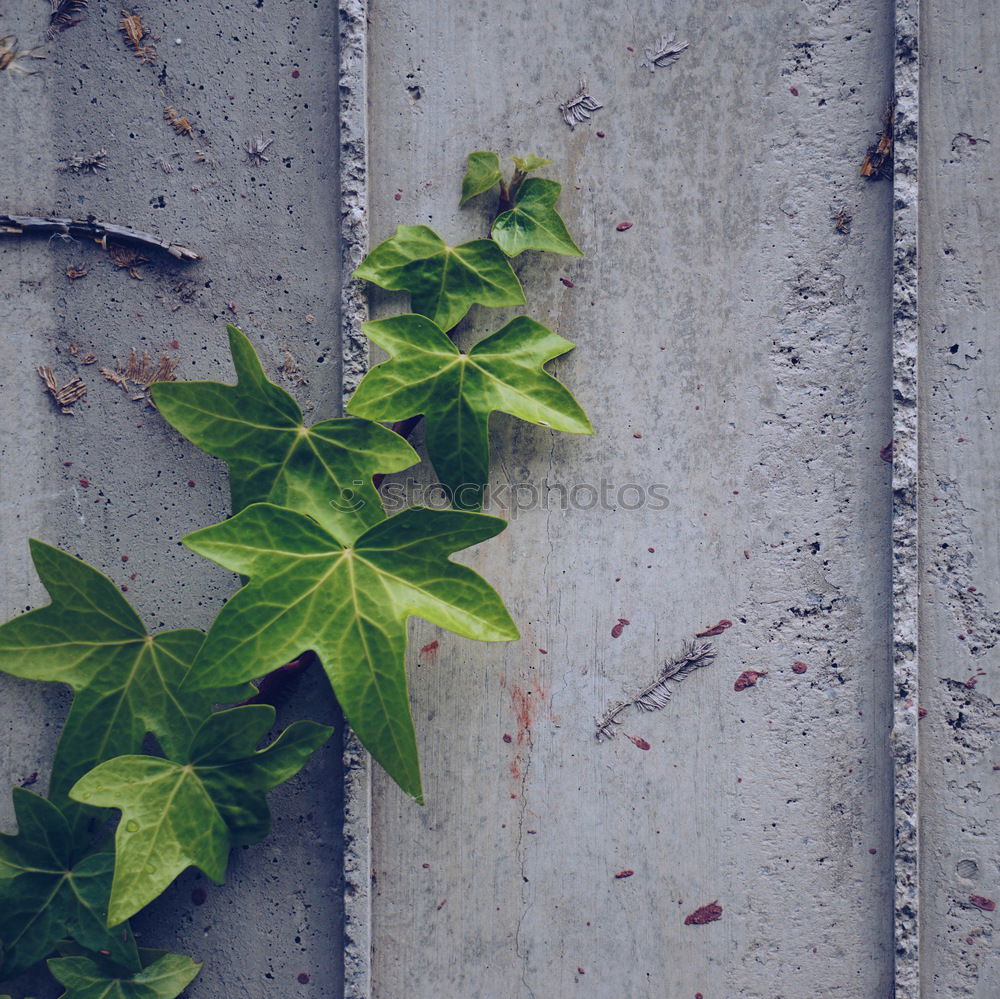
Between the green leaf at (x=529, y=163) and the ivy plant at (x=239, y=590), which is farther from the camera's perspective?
the green leaf at (x=529, y=163)

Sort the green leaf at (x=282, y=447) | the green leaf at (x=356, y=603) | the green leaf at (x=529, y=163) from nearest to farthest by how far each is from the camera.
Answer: the green leaf at (x=356, y=603)
the green leaf at (x=282, y=447)
the green leaf at (x=529, y=163)

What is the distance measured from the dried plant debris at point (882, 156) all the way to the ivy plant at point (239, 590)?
0.53m

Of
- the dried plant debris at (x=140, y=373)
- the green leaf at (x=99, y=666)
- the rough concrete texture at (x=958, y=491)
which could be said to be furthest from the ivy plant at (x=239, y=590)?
the rough concrete texture at (x=958, y=491)

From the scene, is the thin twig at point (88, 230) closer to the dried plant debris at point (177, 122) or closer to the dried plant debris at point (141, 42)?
the dried plant debris at point (177, 122)

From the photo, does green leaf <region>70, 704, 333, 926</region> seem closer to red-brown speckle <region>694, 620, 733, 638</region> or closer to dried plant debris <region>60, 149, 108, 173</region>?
red-brown speckle <region>694, 620, 733, 638</region>

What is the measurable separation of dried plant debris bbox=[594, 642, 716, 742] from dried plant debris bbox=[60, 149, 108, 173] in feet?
4.27

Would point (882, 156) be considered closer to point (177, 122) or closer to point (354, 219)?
point (354, 219)

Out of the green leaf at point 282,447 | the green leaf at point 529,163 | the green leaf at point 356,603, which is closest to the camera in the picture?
the green leaf at point 356,603

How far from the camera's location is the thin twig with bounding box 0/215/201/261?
4.20 ft

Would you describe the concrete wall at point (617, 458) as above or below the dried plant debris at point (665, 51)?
below

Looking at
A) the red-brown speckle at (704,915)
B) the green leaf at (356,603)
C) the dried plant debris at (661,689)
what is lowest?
the red-brown speckle at (704,915)

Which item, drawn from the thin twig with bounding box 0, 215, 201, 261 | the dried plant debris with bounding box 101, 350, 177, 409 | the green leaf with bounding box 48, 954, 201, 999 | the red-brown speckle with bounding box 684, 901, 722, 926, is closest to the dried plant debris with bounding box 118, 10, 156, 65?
the thin twig with bounding box 0, 215, 201, 261

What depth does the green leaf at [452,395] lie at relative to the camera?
1146mm

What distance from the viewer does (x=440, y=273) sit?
1.21 m
